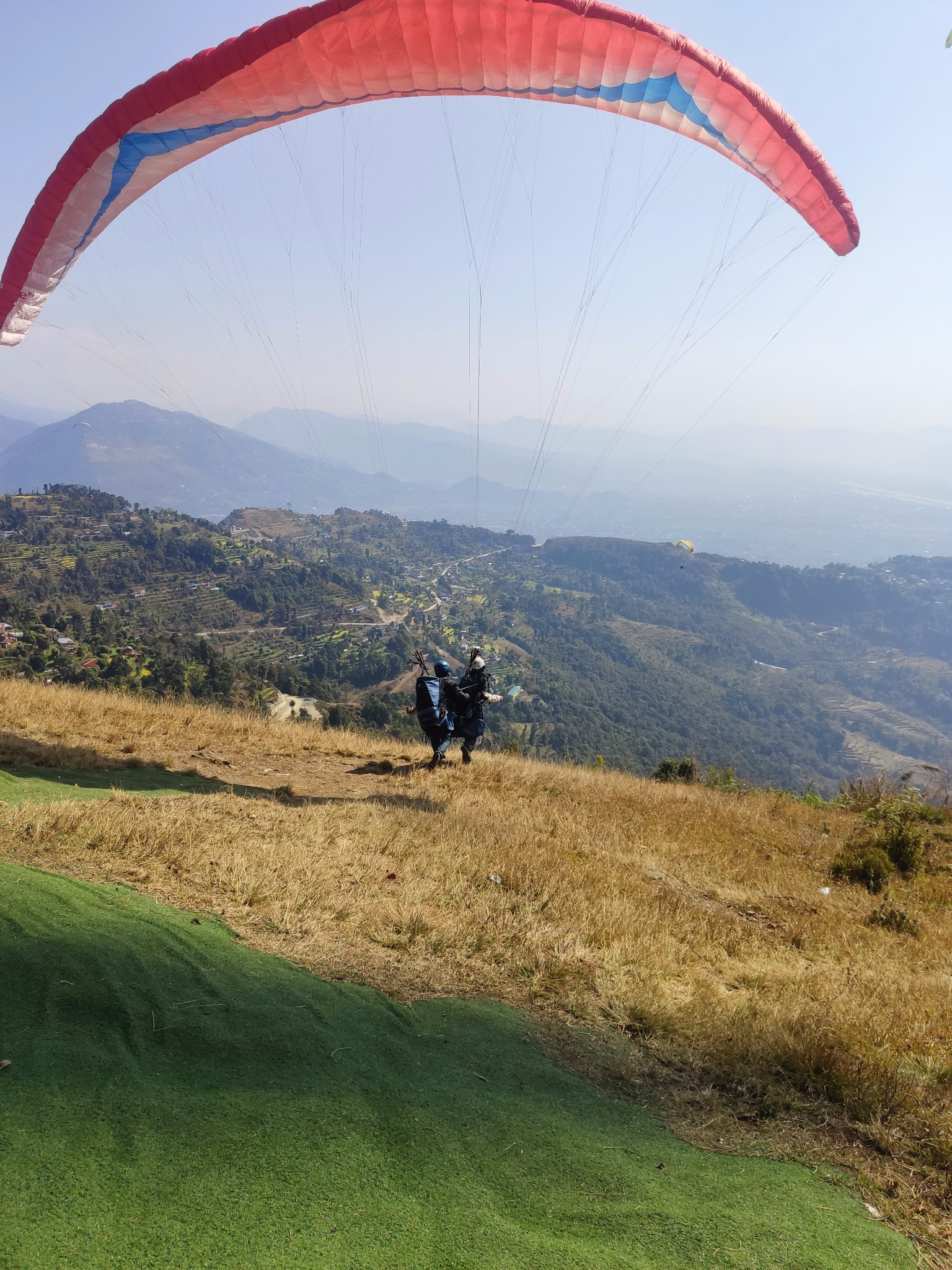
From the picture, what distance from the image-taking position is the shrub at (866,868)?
821 cm

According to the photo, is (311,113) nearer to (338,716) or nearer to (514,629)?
(338,716)

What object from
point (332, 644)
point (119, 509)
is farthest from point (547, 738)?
point (119, 509)

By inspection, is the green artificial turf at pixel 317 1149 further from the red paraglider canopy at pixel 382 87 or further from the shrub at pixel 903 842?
the red paraglider canopy at pixel 382 87

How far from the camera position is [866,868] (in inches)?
330

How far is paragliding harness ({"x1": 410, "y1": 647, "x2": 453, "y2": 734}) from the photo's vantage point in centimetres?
1038

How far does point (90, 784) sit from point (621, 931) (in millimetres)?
6109

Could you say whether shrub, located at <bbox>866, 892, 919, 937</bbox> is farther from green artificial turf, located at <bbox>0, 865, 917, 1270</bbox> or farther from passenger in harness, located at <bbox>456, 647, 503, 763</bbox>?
passenger in harness, located at <bbox>456, 647, 503, 763</bbox>

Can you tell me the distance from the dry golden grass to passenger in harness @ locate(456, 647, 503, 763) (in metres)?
1.45

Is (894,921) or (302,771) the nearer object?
(894,921)

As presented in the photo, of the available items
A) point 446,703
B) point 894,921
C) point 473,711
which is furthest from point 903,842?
point 446,703

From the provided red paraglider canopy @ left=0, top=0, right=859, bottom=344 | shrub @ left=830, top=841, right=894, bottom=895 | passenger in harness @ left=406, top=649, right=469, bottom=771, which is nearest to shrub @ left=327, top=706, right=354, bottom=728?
passenger in harness @ left=406, top=649, right=469, bottom=771

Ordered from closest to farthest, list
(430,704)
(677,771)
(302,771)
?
(302,771), (430,704), (677,771)

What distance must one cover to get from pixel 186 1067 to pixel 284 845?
3119mm

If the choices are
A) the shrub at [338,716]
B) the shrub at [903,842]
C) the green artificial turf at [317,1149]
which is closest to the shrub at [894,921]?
the shrub at [903,842]
